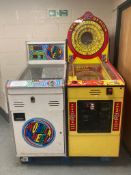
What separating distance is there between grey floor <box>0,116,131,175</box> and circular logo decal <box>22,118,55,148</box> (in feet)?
0.86

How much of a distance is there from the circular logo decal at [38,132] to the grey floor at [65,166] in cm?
26

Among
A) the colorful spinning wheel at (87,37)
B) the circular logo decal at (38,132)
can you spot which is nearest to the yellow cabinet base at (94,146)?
the circular logo decal at (38,132)

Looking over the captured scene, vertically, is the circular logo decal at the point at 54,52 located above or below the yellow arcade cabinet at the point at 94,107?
above

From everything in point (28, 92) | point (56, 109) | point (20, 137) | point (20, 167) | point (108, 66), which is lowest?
point (20, 167)

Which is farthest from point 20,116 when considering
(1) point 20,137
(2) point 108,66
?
(2) point 108,66

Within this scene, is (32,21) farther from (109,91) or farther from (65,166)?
(65,166)

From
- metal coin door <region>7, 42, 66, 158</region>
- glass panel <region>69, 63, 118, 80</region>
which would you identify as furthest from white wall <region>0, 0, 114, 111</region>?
metal coin door <region>7, 42, 66, 158</region>

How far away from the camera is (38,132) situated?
1.75 m

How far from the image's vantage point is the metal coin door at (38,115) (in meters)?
1.59

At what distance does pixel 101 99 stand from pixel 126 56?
68cm

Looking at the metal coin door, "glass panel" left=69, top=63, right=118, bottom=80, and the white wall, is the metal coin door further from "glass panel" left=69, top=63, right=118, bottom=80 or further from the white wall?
the white wall

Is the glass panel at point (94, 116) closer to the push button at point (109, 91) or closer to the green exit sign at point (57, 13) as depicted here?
the push button at point (109, 91)

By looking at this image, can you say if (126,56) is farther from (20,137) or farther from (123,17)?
(20,137)

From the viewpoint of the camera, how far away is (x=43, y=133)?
1746 mm
